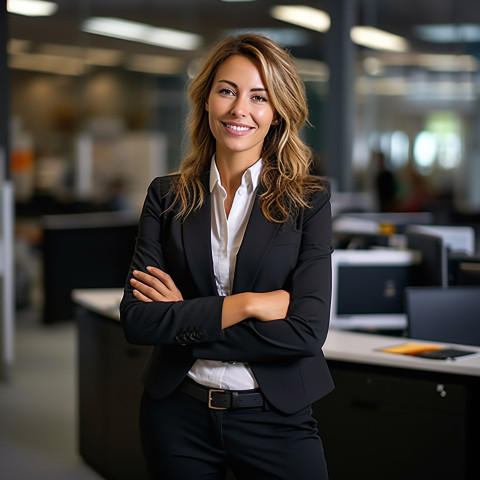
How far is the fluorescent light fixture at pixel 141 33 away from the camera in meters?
10.5

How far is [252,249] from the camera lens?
1771 mm

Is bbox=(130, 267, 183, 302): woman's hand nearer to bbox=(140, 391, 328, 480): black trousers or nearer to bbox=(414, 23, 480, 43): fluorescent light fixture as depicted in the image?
bbox=(140, 391, 328, 480): black trousers

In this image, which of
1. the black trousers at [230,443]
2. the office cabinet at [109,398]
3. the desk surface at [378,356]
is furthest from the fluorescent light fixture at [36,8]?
the black trousers at [230,443]

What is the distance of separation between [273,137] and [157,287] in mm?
473

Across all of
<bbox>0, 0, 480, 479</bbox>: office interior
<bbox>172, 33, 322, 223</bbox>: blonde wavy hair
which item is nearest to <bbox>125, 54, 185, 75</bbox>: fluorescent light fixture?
<bbox>0, 0, 480, 479</bbox>: office interior

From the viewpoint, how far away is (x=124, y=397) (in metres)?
3.66

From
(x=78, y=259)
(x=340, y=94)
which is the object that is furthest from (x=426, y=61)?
(x=78, y=259)

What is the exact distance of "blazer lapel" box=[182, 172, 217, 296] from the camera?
1803 mm

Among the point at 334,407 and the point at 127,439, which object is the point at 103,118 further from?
the point at 334,407

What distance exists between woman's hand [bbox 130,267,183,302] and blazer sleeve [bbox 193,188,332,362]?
0.57 ft

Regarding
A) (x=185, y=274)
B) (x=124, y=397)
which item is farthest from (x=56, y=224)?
(x=185, y=274)

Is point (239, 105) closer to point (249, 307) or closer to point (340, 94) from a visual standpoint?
point (249, 307)

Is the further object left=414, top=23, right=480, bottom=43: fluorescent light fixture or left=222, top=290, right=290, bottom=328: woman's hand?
left=414, top=23, right=480, bottom=43: fluorescent light fixture

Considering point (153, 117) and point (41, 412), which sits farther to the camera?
point (153, 117)
